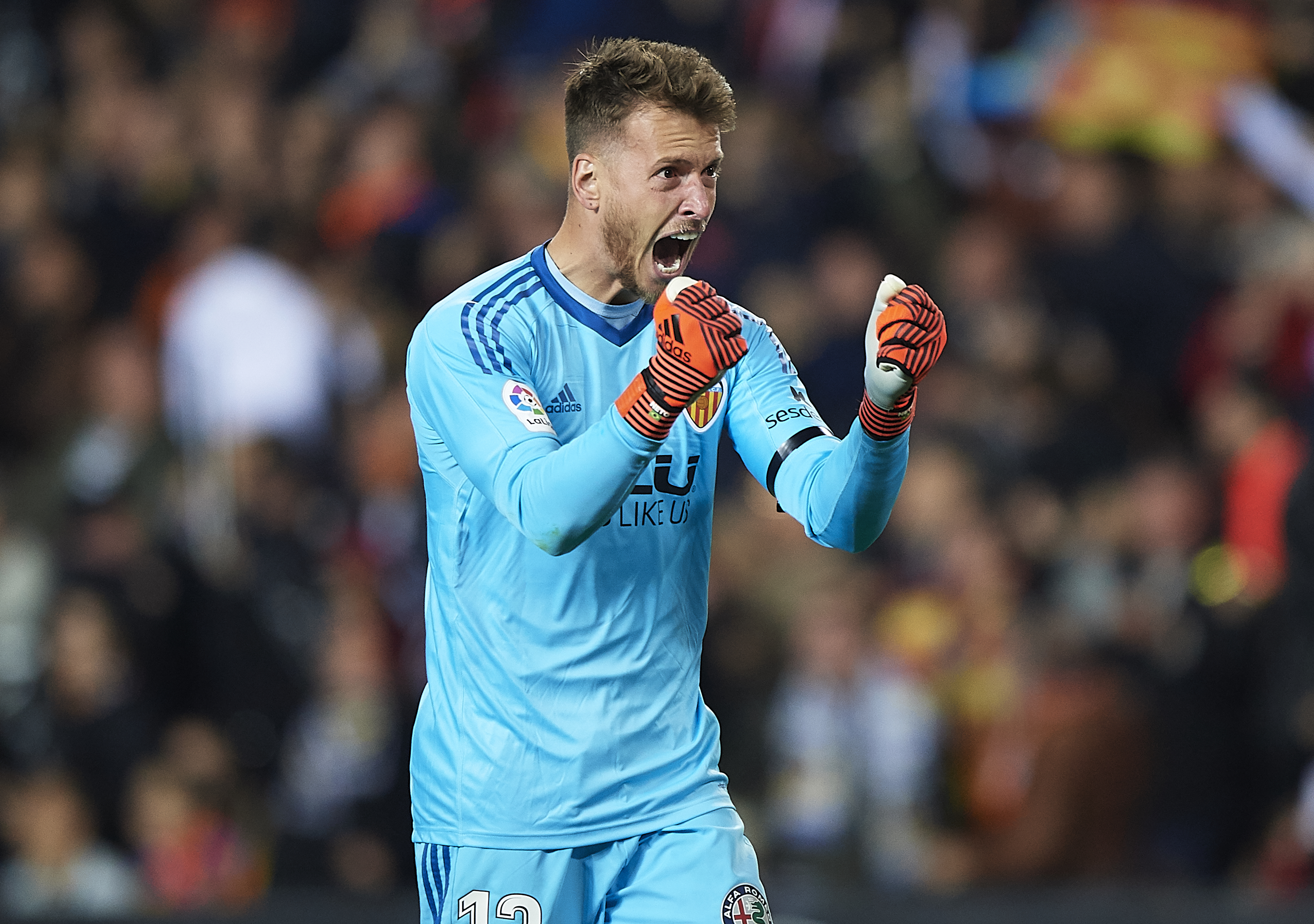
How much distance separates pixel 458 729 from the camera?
4312 millimetres

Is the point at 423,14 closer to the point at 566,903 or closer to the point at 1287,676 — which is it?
the point at 1287,676

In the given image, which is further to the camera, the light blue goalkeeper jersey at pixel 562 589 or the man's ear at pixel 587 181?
the man's ear at pixel 587 181

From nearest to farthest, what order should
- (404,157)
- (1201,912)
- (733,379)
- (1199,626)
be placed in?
(733,379)
(1201,912)
(1199,626)
(404,157)

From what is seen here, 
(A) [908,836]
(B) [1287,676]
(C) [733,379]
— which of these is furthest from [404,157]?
(C) [733,379]

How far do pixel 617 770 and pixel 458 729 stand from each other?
0.39m

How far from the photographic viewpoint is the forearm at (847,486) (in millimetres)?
4148

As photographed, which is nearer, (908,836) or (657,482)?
(657,482)

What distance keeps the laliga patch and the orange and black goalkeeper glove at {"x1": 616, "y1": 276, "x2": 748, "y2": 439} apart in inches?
9.6

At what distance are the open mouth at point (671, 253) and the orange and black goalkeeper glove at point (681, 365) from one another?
1.54 ft

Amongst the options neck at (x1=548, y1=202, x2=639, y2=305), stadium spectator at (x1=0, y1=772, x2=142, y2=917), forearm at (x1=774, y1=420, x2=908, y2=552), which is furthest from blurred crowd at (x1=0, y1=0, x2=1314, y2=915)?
neck at (x1=548, y1=202, x2=639, y2=305)

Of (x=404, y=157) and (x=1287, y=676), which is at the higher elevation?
(x=404, y=157)

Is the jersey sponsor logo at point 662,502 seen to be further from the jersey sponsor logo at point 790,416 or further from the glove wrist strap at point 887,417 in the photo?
the glove wrist strap at point 887,417

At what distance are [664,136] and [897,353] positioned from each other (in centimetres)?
74

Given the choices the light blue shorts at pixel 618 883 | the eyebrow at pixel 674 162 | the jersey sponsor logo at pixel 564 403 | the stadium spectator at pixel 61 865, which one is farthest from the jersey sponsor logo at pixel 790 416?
the stadium spectator at pixel 61 865
